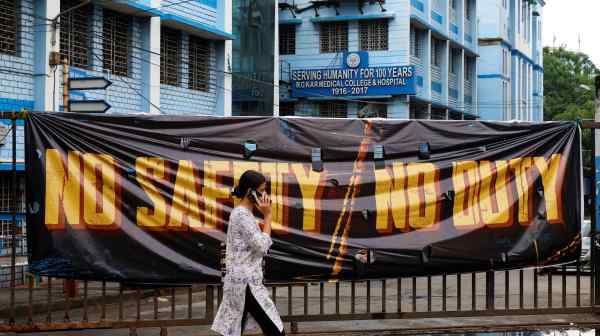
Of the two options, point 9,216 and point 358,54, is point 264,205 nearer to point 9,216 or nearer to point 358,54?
point 9,216

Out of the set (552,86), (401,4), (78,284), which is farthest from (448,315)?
(552,86)

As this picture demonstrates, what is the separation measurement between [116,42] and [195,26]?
2.73 meters

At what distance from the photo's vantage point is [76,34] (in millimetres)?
20859

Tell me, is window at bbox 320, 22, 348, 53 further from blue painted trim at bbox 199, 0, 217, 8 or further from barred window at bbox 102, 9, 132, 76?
barred window at bbox 102, 9, 132, 76

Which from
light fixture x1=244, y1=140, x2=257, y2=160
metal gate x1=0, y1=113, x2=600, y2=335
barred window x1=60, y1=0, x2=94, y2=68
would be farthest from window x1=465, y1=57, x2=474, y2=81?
light fixture x1=244, y1=140, x2=257, y2=160

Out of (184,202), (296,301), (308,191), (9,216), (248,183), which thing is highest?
(248,183)

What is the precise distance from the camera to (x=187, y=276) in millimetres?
8906

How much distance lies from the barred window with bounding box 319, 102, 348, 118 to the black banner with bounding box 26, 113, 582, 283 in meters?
27.4

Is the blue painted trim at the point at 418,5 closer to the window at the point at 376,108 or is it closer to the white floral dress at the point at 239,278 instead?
the window at the point at 376,108

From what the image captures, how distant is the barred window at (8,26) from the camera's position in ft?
61.2

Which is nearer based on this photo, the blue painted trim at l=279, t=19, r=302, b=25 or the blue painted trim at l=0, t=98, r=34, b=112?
the blue painted trim at l=0, t=98, r=34, b=112

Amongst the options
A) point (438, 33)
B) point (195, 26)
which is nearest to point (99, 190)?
point (195, 26)

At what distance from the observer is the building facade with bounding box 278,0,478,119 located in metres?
35.9

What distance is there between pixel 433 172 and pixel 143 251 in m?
3.09
